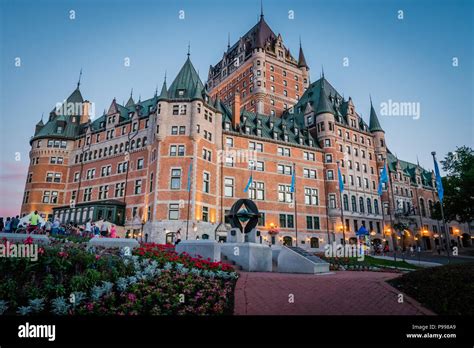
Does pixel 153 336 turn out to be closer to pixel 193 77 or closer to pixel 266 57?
pixel 193 77

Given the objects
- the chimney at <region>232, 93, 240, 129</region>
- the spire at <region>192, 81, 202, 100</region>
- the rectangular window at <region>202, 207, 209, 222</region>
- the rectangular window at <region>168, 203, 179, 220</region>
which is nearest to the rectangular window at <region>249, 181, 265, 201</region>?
the rectangular window at <region>202, 207, 209, 222</region>

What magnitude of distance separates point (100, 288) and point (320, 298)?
21.7ft

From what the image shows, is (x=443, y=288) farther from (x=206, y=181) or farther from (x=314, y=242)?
(x=314, y=242)

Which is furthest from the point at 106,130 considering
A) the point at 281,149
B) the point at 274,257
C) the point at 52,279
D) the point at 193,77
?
the point at 52,279

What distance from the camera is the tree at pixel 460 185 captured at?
127ft

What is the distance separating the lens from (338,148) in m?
46.7

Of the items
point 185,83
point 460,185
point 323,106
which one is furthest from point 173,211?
point 460,185

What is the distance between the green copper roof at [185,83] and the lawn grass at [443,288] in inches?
1251

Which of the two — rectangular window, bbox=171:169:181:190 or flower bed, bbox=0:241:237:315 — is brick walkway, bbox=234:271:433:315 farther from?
rectangular window, bbox=171:169:181:190

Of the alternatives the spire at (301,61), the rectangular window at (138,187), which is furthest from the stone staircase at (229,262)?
the spire at (301,61)

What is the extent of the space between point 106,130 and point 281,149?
2687 cm

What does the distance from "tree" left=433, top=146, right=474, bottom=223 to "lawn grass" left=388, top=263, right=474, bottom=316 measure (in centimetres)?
3512

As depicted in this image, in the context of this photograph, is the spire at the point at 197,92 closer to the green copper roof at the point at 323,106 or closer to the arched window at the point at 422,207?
the green copper roof at the point at 323,106

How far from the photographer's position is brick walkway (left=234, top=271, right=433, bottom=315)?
318 inches
